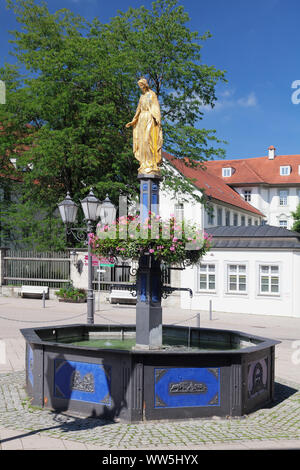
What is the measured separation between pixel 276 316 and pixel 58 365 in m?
15.5

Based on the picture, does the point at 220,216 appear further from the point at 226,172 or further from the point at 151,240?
the point at 151,240

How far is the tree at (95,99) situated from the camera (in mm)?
26641

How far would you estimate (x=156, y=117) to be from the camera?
Result: 8062 mm

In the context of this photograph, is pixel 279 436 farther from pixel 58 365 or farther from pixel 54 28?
pixel 54 28

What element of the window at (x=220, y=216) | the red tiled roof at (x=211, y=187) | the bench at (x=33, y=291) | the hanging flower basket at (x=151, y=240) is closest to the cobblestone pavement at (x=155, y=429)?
→ the hanging flower basket at (x=151, y=240)

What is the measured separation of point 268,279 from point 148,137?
14551 mm

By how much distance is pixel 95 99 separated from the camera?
27.0 metres

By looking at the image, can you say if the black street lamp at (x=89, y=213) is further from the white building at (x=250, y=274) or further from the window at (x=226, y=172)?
the window at (x=226, y=172)

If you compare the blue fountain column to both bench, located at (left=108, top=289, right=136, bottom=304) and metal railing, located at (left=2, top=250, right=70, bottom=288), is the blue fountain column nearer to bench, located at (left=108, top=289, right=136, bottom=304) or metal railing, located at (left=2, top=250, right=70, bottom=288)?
bench, located at (left=108, top=289, right=136, bottom=304)

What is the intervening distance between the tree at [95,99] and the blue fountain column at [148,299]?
60.4ft

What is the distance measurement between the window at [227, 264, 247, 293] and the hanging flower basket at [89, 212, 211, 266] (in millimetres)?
14552

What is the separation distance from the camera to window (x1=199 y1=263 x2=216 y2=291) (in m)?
22.4

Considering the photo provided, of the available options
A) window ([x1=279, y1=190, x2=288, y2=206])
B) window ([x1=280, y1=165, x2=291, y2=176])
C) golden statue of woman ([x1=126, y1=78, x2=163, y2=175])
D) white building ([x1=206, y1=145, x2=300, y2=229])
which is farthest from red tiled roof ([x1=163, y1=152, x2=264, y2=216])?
golden statue of woman ([x1=126, y1=78, x2=163, y2=175])
